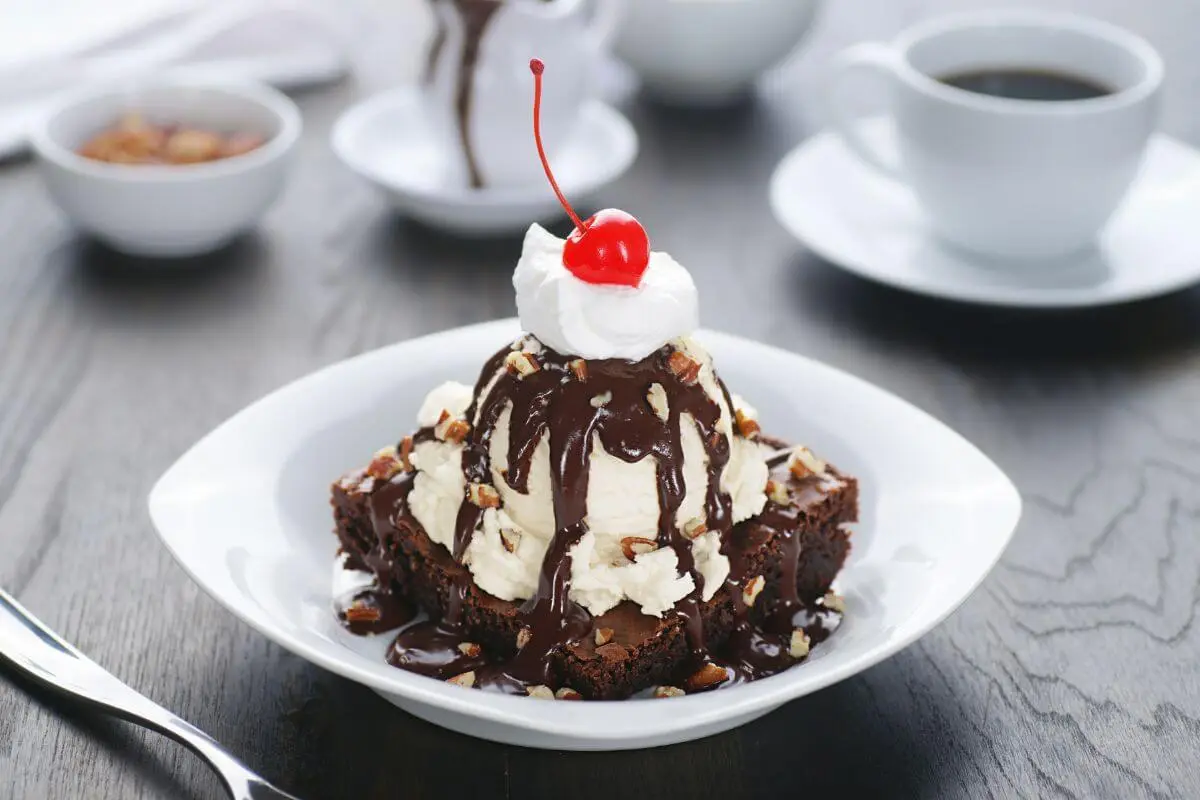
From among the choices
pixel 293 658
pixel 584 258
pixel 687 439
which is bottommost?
pixel 293 658

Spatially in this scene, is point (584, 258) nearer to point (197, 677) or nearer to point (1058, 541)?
point (197, 677)

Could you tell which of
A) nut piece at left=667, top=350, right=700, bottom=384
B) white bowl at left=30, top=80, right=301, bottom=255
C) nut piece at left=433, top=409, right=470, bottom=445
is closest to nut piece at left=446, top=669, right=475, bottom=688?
nut piece at left=433, top=409, right=470, bottom=445

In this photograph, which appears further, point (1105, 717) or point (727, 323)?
point (727, 323)

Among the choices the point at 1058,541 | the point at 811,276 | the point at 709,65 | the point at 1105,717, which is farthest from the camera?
the point at 709,65

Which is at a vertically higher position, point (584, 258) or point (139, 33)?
point (584, 258)

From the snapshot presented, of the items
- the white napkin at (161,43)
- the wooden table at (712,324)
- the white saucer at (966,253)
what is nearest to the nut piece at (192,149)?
the wooden table at (712,324)

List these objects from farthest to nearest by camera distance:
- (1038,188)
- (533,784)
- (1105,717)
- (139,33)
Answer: (139,33) < (1038,188) < (1105,717) < (533,784)

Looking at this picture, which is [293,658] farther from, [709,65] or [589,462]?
[709,65]

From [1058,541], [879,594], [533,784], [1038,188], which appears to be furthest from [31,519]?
[1038,188]
